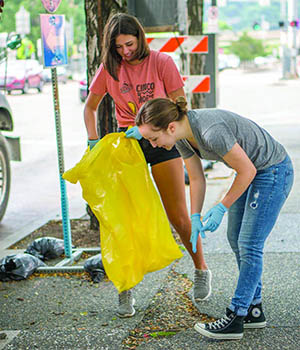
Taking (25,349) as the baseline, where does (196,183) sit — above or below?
above

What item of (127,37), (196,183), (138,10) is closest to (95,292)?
(196,183)

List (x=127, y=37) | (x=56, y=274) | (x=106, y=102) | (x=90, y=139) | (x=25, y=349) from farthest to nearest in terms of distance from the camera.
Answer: (x=106, y=102) < (x=56, y=274) < (x=90, y=139) < (x=127, y=37) < (x=25, y=349)

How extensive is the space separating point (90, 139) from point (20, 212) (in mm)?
3593

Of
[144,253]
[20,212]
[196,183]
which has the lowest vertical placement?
[20,212]

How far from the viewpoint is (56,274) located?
17.2 feet

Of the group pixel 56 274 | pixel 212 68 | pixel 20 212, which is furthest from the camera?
pixel 212 68

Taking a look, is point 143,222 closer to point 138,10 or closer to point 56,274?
point 56,274

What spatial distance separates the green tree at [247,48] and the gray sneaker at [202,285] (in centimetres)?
5973

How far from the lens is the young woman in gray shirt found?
138 inches

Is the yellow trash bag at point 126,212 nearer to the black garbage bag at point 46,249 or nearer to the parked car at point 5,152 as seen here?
the black garbage bag at point 46,249

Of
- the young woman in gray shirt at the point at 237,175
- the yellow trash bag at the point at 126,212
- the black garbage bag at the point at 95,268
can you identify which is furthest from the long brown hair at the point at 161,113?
the black garbage bag at the point at 95,268

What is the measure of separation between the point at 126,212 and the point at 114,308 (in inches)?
30.3

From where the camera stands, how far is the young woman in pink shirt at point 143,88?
4234mm

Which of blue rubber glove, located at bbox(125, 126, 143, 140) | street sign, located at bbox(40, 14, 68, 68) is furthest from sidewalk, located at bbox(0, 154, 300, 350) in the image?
street sign, located at bbox(40, 14, 68, 68)
